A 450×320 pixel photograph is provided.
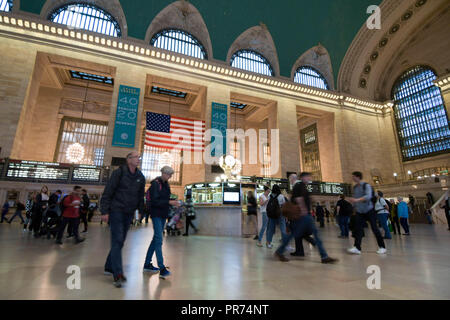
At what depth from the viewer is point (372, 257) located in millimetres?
3367

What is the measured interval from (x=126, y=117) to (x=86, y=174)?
12.1 feet

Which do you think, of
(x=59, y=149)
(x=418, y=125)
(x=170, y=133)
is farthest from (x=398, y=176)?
(x=59, y=149)

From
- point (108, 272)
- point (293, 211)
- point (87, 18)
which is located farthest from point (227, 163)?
point (87, 18)

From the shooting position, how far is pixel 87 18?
13.5 m

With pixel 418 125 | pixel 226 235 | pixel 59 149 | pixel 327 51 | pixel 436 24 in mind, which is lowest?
pixel 226 235

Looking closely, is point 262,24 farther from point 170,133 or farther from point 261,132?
point 170,133

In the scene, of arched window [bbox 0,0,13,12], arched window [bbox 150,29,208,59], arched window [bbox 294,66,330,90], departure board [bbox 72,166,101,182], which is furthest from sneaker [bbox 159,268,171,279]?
arched window [bbox 294,66,330,90]

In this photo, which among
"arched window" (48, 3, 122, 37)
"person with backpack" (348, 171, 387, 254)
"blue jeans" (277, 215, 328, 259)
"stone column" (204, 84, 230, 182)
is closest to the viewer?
"blue jeans" (277, 215, 328, 259)

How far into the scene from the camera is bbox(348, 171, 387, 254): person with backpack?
368cm

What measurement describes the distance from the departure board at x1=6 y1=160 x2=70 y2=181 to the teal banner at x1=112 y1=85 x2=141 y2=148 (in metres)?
2.71

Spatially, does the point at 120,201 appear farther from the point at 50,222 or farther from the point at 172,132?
the point at 172,132

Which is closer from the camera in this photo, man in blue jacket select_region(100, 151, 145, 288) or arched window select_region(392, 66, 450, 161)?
man in blue jacket select_region(100, 151, 145, 288)

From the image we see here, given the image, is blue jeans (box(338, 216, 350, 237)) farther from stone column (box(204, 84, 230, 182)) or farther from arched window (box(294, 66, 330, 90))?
arched window (box(294, 66, 330, 90))

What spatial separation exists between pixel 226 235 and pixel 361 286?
5.00m
